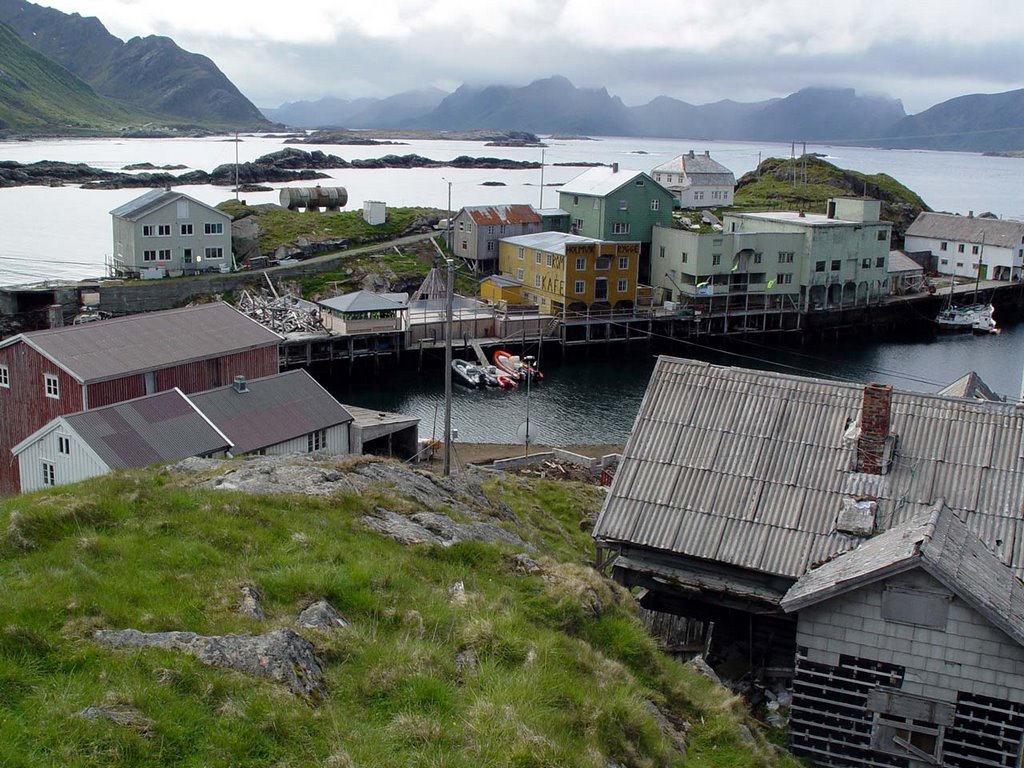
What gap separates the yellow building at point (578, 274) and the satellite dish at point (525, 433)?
2021 cm

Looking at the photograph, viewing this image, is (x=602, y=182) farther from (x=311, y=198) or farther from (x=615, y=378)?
(x=311, y=198)

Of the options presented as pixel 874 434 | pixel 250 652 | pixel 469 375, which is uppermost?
pixel 874 434

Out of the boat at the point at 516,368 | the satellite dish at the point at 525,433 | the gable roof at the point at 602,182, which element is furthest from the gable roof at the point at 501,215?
the satellite dish at the point at 525,433

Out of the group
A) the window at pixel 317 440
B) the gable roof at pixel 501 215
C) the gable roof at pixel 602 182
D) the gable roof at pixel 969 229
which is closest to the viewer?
the window at pixel 317 440

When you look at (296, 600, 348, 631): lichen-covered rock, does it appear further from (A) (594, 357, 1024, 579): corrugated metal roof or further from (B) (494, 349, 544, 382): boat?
(B) (494, 349, 544, 382): boat

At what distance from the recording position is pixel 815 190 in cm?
11962

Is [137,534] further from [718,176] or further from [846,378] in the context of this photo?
[718,176]

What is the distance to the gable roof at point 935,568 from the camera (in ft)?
47.4

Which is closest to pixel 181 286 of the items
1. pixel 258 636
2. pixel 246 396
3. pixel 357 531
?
pixel 246 396

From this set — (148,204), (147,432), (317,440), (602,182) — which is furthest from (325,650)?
(602,182)

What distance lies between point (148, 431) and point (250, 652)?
64.0ft

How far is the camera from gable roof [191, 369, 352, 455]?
3019 centimetres

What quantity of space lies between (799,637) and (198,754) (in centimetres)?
1062

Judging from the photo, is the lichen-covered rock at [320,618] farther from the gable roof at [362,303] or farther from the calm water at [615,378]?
the gable roof at [362,303]
